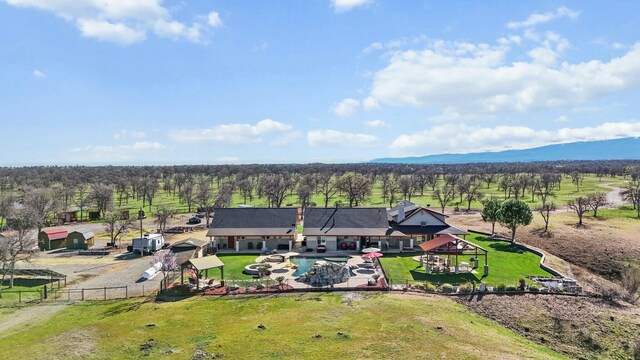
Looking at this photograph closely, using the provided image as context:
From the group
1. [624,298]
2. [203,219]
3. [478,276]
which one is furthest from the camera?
[203,219]

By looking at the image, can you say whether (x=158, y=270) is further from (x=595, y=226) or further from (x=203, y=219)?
(x=595, y=226)

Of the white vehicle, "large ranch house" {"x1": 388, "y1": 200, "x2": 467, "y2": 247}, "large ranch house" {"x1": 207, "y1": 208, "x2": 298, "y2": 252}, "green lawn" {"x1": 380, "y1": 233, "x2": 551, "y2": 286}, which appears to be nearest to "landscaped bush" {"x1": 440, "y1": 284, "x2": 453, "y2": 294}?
"green lawn" {"x1": 380, "y1": 233, "x2": 551, "y2": 286}

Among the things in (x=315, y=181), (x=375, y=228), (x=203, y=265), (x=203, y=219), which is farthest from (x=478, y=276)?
(x=315, y=181)

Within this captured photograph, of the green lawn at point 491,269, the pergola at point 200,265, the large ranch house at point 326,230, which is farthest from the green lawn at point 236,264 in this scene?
the green lawn at point 491,269

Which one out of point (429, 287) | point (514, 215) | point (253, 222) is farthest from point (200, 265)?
point (514, 215)

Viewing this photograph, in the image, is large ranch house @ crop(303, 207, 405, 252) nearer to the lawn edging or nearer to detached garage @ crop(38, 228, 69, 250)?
the lawn edging

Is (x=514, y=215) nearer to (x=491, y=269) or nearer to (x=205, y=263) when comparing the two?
(x=491, y=269)
